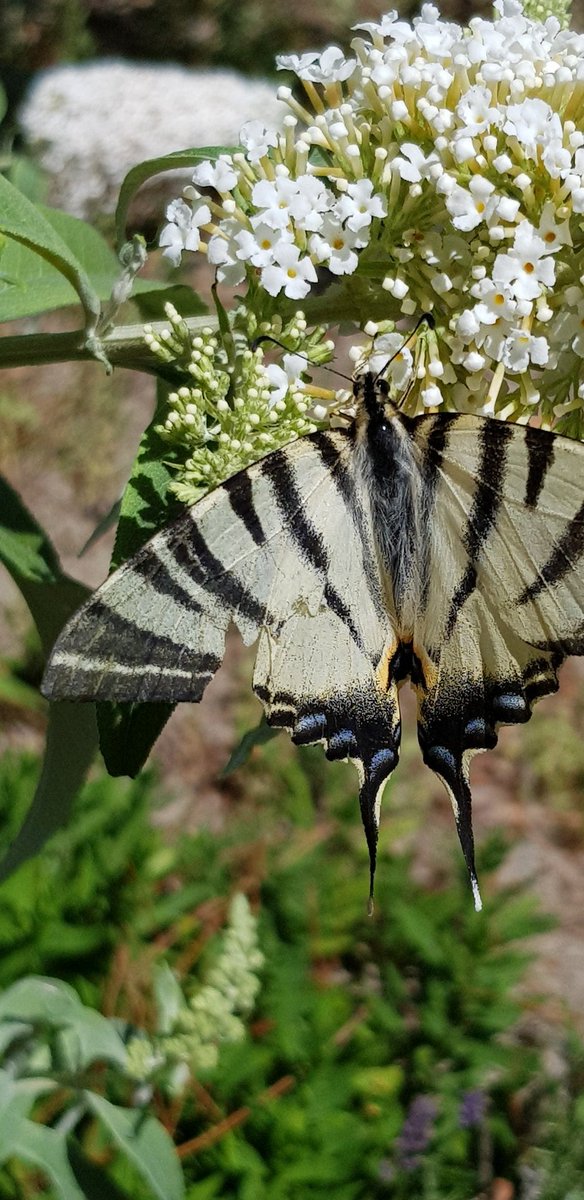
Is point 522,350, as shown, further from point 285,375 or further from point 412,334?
point 285,375

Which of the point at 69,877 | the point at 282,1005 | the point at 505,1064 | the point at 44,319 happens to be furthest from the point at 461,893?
the point at 44,319

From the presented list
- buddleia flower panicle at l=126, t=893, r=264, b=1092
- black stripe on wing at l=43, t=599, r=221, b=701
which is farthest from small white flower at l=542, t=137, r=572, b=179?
buddleia flower panicle at l=126, t=893, r=264, b=1092

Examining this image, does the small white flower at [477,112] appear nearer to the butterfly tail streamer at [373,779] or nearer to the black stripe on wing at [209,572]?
the black stripe on wing at [209,572]

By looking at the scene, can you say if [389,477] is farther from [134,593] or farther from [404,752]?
[404,752]

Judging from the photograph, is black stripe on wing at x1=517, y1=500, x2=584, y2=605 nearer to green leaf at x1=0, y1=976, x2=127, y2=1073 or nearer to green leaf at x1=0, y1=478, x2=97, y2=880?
green leaf at x1=0, y1=478, x2=97, y2=880

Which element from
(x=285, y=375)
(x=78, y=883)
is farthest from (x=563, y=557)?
(x=78, y=883)

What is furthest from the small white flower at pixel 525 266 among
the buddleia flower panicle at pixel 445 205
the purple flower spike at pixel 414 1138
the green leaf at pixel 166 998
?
the purple flower spike at pixel 414 1138
